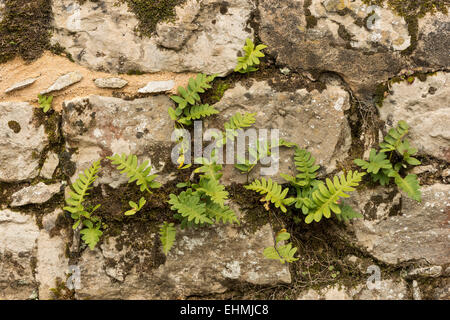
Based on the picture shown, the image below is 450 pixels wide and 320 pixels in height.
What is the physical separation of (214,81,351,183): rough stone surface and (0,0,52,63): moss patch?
153 cm

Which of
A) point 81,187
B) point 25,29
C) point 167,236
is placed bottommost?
point 167,236

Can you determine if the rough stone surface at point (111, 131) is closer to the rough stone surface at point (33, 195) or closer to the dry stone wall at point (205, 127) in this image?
the dry stone wall at point (205, 127)

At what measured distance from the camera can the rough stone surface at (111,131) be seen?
3.04m

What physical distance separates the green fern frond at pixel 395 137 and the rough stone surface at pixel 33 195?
2.72m

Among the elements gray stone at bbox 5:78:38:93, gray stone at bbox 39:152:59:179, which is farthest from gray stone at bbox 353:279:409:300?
gray stone at bbox 5:78:38:93

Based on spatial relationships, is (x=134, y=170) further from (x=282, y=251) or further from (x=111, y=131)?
(x=282, y=251)

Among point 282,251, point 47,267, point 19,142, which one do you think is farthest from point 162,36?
point 47,267

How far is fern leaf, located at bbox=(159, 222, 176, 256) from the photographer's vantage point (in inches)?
116

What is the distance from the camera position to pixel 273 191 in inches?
117

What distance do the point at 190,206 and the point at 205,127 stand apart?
67 centimetres

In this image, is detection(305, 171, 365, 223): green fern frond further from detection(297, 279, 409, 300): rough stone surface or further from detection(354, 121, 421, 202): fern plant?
detection(297, 279, 409, 300): rough stone surface

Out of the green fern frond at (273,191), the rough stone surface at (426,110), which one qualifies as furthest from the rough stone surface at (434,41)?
the green fern frond at (273,191)

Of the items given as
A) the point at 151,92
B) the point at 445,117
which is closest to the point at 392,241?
the point at 445,117

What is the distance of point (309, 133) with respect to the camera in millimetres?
3104
